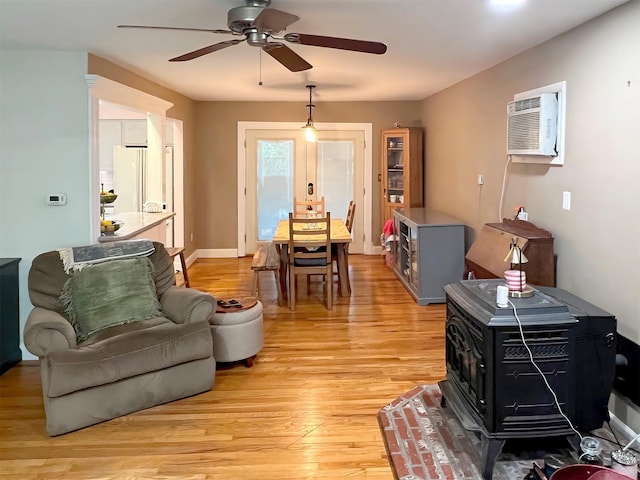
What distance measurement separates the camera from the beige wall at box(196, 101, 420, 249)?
26.0 ft

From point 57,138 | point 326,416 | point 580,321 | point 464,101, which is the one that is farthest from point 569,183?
point 57,138

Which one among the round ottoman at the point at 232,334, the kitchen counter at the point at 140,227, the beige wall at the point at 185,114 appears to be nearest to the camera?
the round ottoman at the point at 232,334

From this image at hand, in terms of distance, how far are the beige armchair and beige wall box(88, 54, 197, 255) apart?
204 cm

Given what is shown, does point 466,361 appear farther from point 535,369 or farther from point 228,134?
point 228,134

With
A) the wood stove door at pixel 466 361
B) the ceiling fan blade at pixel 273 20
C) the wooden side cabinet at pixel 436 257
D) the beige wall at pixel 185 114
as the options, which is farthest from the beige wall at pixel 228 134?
the wood stove door at pixel 466 361

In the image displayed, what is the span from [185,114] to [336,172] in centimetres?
242

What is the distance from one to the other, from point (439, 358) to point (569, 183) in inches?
61.0

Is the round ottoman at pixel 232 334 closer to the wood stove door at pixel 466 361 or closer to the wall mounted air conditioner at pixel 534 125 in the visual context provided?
the wood stove door at pixel 466 361

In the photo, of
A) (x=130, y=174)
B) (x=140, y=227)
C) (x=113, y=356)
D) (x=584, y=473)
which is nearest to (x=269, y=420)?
(x=113, y=356)

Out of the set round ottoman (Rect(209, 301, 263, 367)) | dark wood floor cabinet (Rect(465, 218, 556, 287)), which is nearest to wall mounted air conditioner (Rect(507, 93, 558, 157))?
dark wood floor cabinet (Rect(465, 218, 556, 287))

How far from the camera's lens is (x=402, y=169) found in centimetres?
760

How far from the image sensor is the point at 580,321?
2.50 meters

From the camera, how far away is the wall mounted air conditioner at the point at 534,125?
3.59m

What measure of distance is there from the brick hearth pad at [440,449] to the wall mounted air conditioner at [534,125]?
6.14ft
